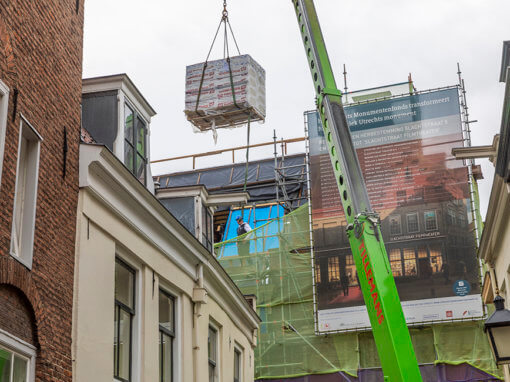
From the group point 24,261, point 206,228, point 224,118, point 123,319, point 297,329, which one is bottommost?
point 24,261

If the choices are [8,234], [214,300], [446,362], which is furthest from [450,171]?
[8,234]

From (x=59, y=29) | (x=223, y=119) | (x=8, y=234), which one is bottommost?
(x=8, y=234)

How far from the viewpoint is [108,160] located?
11602 mm

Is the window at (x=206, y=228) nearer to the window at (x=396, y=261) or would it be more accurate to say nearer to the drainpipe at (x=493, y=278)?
the drainpipe at (x=493, y=278)

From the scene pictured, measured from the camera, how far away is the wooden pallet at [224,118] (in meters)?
21.5

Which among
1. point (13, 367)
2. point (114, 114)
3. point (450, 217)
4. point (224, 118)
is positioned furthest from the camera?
point (450, 217)

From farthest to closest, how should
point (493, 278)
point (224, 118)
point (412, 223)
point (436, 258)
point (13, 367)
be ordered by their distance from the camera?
point (412, 223)
point (436, 258)
point (224, 118)
point (493, 278)
point (13, 367)

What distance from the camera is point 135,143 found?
1427 cm

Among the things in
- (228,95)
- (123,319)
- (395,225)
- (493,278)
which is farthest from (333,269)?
(123,319)

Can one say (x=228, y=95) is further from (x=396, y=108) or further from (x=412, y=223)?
(x=396, y=108)

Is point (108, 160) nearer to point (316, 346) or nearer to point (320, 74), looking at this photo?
point (320, 74)

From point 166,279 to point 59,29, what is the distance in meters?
5.05

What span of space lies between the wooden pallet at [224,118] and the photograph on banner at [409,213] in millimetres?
10015

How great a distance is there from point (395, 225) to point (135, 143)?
17650mm
